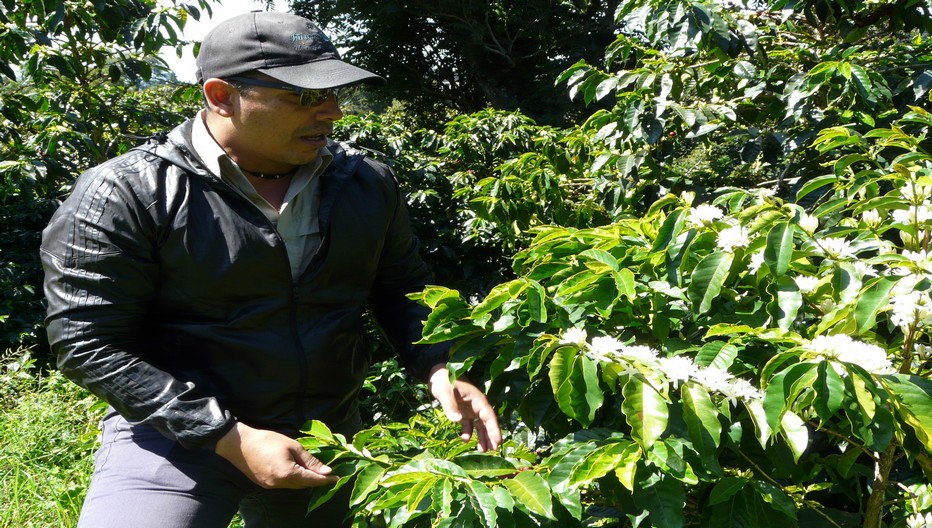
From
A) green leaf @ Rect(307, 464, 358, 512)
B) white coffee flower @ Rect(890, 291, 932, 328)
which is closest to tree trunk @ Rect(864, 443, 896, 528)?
white coffee flower @ Rect(890, 291, 932, 328)

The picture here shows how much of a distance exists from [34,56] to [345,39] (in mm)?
12272

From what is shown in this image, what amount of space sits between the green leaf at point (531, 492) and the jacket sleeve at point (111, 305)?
681 millimetres

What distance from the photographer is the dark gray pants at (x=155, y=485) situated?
1828mm

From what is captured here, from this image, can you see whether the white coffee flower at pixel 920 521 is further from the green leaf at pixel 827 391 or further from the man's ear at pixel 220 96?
the man's ear at pixel 220 96

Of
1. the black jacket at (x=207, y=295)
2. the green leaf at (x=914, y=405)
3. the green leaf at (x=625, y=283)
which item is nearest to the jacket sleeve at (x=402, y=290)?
the black jacket at (x=207, y=295)

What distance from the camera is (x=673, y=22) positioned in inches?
127

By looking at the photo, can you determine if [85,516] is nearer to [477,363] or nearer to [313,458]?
[313,458]

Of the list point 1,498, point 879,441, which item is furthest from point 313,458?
point 1,498

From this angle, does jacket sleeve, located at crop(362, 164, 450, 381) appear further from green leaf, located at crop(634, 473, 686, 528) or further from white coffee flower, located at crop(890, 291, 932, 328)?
white coffee flower, located at crop(890, 291, 932, 328)

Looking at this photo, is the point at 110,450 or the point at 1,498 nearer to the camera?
the point at 110,450

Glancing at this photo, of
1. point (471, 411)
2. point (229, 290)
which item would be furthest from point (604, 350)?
point (229, 290)

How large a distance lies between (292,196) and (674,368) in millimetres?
1076

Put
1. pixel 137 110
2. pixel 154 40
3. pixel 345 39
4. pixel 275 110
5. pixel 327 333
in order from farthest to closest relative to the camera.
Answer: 1. pixel 345 39
2. pixel 137 110
3. pixel 154 40
4. pixel 327 333
5. pixel 275 110

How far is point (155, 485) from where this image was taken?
1876 millimetres
